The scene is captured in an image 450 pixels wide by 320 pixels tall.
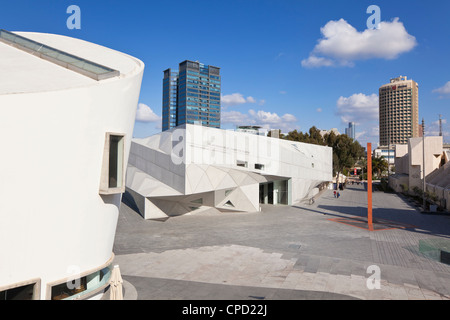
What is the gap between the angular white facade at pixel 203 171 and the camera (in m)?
23.5

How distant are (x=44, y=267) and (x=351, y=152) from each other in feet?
181

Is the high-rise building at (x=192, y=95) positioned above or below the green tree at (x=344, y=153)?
above

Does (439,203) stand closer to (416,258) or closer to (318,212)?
(318,212)

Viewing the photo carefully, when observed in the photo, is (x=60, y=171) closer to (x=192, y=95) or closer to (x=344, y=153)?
(x=344, y=153)

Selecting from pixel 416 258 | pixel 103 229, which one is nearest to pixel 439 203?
pixel 416 258

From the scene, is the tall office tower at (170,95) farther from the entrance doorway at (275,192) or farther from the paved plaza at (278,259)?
the paved plaza at (278,259)

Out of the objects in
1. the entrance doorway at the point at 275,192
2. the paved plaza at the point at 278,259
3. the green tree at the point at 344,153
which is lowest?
the paved plaza at the point at 278,259

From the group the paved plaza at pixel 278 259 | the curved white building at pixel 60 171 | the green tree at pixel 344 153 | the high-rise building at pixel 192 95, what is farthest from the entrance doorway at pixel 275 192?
the high-rise building at pixel 192 95

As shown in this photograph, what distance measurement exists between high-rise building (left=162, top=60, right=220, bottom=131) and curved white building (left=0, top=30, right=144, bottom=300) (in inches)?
5485

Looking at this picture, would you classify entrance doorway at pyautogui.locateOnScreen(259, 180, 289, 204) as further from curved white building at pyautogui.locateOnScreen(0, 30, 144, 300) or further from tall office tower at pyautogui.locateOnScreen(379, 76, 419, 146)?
tall office tower at pyautogui.locateOnScreen(379, 76, 419, 146)

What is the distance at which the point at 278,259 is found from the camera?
13781 mm

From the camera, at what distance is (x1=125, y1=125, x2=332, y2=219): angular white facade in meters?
23.5

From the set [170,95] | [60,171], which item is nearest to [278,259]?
[60,171]

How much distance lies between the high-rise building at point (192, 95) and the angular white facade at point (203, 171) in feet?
390
